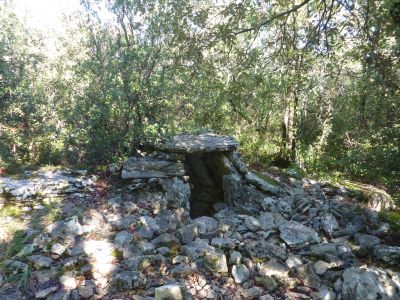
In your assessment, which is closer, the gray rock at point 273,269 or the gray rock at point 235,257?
the gray rock at point 273,269

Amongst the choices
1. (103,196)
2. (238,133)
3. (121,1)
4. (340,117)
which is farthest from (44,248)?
(340,117)

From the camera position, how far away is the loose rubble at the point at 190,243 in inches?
175

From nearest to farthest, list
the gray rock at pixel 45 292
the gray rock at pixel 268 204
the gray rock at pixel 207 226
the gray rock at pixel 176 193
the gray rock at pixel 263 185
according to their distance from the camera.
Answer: the gray rock at pixel 45 292 < the gray rock at pixel 207 226 < the gray rock at pixel 176 193 < the gray rock at pixel 268 204 < the gray rock at pixel 263 185

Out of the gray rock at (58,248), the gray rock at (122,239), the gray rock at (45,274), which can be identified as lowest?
the gray rock at (45,274)

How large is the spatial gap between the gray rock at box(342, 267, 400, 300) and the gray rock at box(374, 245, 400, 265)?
720mm

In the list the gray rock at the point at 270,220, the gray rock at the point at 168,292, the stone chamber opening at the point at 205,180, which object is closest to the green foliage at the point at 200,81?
the stone chamber opening at the point at 205,180

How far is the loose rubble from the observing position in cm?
444

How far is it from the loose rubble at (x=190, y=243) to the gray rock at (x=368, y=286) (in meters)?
0.01

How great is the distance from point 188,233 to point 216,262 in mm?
1058

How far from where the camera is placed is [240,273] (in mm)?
4918

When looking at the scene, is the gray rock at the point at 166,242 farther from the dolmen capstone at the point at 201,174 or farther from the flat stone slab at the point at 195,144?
the flat stone slab at the point at 195,144

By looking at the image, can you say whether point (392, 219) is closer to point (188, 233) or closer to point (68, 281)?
point (188, 233)

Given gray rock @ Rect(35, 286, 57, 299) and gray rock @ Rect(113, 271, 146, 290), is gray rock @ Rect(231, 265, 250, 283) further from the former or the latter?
gray rock @ Rect(35, 286, 57, 299)

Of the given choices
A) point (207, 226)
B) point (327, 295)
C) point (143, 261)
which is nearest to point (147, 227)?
point (143, 261)
